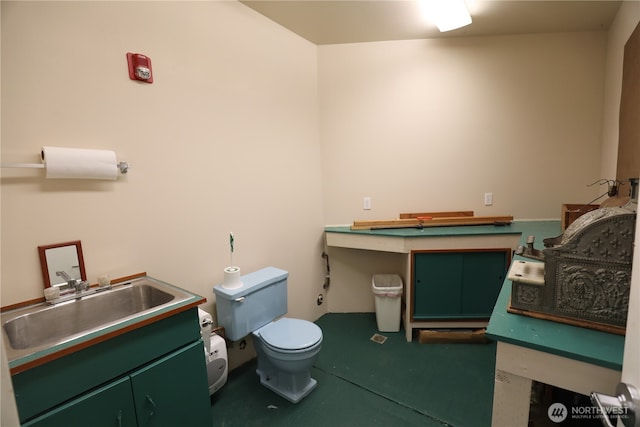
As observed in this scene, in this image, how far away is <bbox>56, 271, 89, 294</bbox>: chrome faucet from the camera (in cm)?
138

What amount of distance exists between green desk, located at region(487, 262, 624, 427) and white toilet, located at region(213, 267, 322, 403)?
3.42 ft

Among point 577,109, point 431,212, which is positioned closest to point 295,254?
point 431,212

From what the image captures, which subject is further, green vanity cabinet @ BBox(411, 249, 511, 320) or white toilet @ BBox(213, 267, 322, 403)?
green vanity cabinet @ BBox(411, 249, 511, 320)

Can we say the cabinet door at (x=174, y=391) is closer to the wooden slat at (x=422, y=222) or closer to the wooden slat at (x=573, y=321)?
the wooden slat at (x=573, y=321)

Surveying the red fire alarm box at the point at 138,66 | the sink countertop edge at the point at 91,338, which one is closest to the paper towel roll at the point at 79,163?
the red fire alarm box at the point at 138,66

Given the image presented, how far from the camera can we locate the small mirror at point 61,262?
4.39 feet

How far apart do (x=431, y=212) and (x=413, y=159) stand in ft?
1.75

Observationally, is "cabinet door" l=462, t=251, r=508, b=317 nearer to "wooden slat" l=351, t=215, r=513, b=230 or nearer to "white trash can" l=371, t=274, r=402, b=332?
"wooden slat" l=351, t=215, r=513, b=230

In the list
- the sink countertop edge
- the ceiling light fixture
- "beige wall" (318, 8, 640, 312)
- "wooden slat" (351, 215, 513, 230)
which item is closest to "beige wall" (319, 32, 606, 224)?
"beige wall" (318, 8, 640, 312)

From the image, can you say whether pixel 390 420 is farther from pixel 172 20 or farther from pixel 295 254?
pixel 172 20

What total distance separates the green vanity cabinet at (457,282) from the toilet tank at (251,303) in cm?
113

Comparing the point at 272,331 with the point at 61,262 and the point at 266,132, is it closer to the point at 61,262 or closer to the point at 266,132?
the point at 61,262

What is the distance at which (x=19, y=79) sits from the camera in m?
1.25

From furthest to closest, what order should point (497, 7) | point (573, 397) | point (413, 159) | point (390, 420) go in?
point (413, 159), point (497, 7), point (390, 420), point (573, 397)
